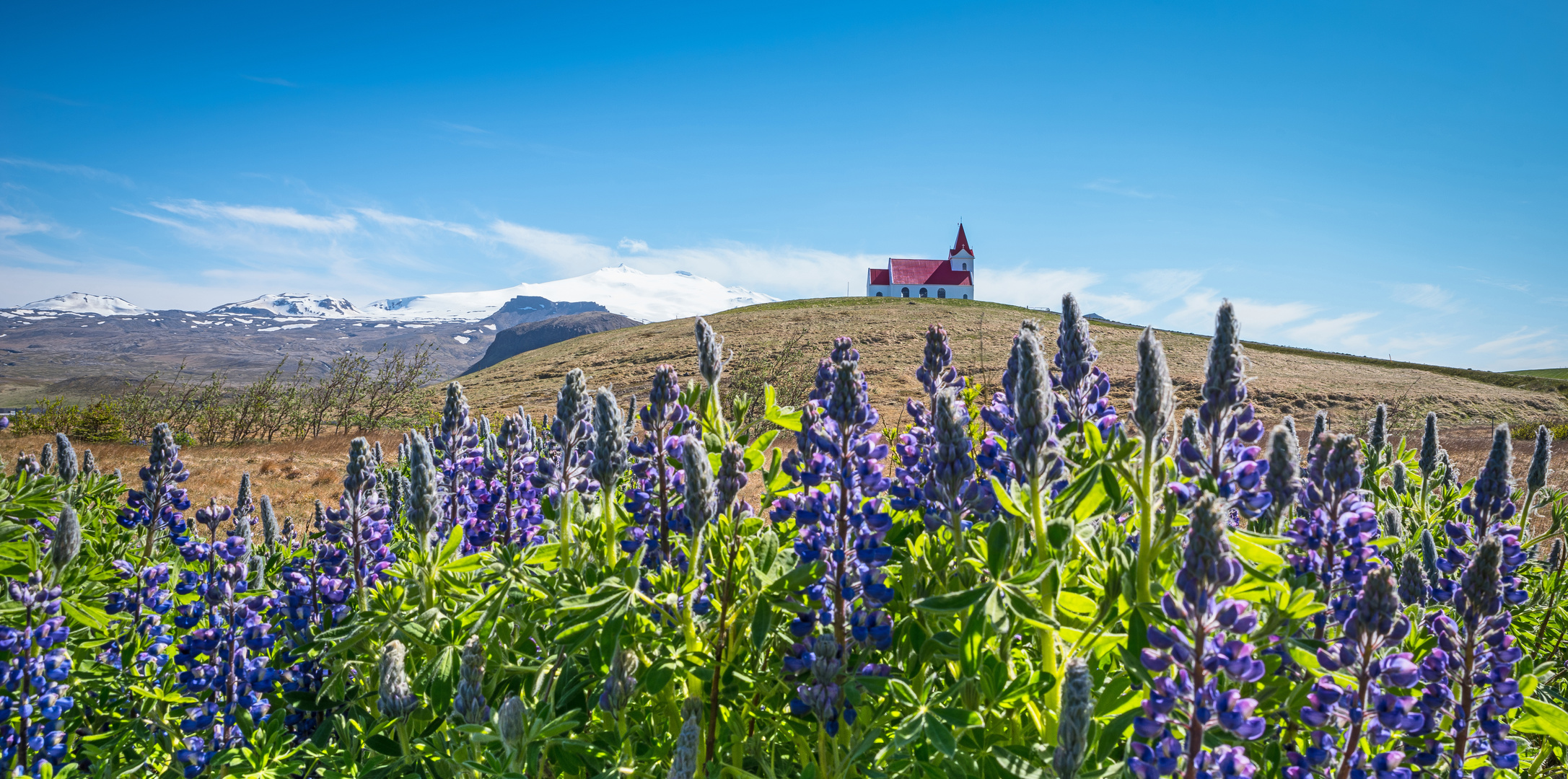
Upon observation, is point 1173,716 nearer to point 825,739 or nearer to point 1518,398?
point 825,739

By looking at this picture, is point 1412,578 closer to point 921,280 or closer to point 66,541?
point 66,541

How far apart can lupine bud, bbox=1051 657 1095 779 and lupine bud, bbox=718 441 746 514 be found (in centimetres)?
108

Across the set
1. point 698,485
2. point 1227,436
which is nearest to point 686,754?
point 698,485

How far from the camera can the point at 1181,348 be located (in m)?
46.1

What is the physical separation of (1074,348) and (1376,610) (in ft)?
3.85

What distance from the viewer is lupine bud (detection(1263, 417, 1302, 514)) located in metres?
2.23

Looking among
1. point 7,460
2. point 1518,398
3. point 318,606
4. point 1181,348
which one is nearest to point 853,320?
point 1181,348

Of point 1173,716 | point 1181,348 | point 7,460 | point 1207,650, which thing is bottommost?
point 7,460

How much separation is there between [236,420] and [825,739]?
21.6 meters

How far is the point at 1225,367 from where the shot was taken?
2.07 m

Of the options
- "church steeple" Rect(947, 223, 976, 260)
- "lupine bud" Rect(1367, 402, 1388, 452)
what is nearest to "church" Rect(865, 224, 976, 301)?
"church steeple" Rect(947, 223, 976, 260)

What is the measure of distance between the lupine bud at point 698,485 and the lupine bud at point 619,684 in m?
0.42

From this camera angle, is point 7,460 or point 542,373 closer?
point 7,460

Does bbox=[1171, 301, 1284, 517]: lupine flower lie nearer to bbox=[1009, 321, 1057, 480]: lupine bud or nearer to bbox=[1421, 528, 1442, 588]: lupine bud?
bbox=[1009, 321, 1057, 480]: lupine bud
